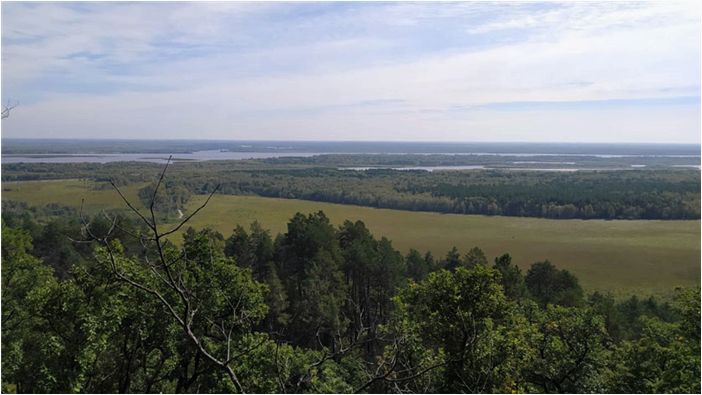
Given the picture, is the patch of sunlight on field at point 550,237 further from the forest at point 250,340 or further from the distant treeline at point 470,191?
the forest at point 250,340

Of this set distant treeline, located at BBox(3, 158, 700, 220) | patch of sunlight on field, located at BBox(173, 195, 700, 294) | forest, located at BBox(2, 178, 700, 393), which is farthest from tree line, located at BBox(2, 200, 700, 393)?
distant treeline, located at BBox(3, 158, 700, 220)

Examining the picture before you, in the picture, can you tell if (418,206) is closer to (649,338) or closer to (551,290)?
(551,290)

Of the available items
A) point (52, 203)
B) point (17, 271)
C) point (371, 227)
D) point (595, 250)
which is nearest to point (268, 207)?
point (371, 227)

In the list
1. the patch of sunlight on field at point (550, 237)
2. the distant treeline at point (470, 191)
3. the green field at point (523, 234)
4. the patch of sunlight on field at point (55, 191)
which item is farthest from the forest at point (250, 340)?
the distant treeline at point (470, 191)

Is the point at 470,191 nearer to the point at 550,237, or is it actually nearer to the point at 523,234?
the point at 523,234

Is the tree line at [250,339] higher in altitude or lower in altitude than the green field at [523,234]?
higher

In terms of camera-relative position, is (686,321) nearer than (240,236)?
Yes
